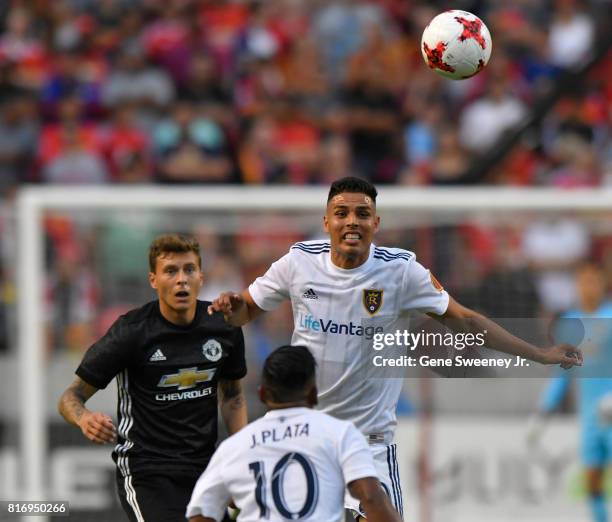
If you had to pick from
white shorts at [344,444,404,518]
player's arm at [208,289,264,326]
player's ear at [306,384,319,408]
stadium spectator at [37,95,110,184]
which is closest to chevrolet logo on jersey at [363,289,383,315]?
player's arm at [208,289,264,326]

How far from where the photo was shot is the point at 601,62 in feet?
49.6

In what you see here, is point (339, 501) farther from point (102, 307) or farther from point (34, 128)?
point (34, 128)

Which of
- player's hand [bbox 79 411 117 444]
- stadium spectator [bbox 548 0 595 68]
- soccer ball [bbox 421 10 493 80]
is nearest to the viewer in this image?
player's hand [bbox 79 411 117 444]

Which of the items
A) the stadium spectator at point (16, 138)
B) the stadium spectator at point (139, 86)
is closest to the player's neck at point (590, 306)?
the stadium spectator at point (139, 86)

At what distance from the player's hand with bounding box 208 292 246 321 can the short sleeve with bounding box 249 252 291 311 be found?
308 mm

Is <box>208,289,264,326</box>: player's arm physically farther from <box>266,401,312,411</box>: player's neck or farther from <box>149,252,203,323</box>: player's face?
<box>266,401,312,411</box>: player's neck

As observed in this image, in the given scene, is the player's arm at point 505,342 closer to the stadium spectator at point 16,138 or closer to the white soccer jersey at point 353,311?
the white soccer jersey at point 353,311

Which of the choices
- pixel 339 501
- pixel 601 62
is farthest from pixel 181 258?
pixel 601 62

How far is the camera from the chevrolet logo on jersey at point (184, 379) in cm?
659

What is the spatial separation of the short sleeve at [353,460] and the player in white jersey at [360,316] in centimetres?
146

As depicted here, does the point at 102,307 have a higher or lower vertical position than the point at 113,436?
higher

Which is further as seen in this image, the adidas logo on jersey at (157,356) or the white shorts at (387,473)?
the white shorts at (387,473)

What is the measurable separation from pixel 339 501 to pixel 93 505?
215 inches

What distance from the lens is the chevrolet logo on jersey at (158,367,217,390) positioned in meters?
6.59
